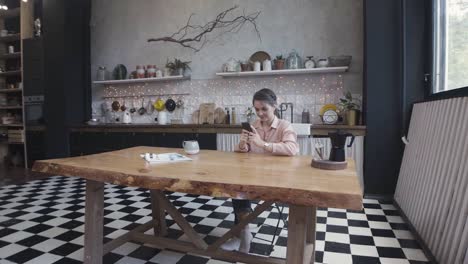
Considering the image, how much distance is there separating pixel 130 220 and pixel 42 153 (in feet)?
12.7

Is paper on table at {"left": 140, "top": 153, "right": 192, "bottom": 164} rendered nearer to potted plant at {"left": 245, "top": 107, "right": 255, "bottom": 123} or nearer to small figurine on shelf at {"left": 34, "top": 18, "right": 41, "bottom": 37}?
potted plant at {"left": 245, "top": 107, "right": 255, "bottom": 123}

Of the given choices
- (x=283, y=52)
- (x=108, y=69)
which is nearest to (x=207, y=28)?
(x=283, y=52)

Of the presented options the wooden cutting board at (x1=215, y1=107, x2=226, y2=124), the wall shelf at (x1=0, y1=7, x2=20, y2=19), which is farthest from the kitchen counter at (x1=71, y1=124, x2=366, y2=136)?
the wall shelf at (x1=0, y1=7, x2=20, y2=19)

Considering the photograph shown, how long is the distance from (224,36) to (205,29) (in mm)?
399

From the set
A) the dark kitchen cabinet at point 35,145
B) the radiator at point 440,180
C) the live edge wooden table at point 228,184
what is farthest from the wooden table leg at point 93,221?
the dark kitchen cabinet at point 35,145

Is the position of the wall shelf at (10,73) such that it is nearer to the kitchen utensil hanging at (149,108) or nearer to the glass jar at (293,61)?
the kitchen utensil hanging at (149,108)

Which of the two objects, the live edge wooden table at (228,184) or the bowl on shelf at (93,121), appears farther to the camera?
the bowl on shelf at (93,121)

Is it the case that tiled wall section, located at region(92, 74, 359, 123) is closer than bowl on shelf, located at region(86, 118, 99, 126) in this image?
Yes

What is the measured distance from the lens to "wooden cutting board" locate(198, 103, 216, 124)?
503 cm

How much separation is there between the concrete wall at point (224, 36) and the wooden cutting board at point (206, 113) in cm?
18

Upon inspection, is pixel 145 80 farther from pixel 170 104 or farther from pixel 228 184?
pixel 228 184

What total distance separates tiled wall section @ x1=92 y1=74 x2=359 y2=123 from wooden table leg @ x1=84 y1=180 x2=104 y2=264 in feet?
10.6

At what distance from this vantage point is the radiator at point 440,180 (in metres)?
1.77

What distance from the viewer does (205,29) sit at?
5180 millimetres
